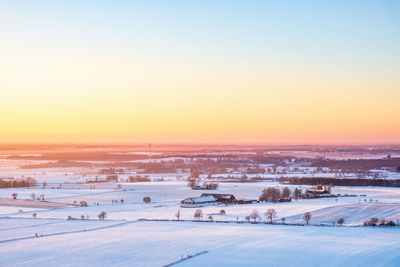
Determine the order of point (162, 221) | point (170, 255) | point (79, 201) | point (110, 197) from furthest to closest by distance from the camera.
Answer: point (110, 197), point (79, 201), point (162, 221), point (170, 255)

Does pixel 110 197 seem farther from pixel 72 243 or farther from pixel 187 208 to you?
pixel 72 243

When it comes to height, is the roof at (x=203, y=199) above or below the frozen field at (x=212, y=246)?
above

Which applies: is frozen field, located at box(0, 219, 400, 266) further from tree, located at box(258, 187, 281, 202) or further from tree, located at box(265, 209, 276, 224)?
tree, located at box(258, 187, 281, 202)

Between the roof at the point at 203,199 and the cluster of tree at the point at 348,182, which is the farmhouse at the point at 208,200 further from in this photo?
the cluster of tree at the point at 348,182

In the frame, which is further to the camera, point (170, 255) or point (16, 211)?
point (16, 211)

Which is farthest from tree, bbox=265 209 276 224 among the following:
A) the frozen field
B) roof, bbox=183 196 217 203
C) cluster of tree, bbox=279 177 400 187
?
cluster of tree, bbox=279 177 400 187


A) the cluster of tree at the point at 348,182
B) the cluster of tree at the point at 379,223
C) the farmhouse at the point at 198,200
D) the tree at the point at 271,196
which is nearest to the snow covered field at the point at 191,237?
the cluster of tree at the point at 379,223

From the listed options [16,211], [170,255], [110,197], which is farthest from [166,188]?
[170,255]

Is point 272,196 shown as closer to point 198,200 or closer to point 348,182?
point 198,200

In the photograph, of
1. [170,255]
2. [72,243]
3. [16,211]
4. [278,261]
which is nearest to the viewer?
[278,261]

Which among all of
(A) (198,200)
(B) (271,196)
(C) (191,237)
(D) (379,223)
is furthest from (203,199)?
(C) (191,237)

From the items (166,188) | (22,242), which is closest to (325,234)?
(22,242)
